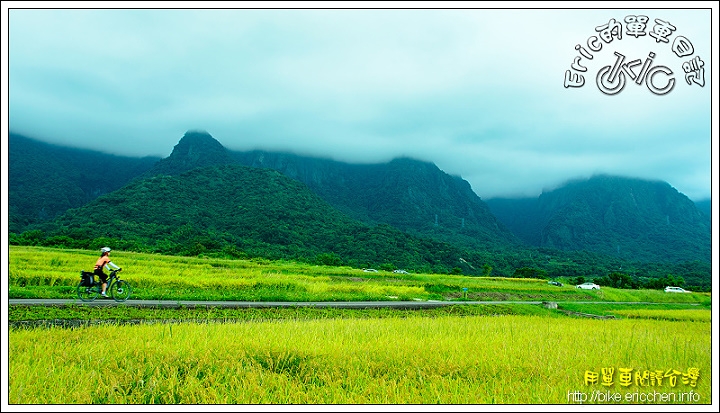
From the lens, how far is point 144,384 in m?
4.67

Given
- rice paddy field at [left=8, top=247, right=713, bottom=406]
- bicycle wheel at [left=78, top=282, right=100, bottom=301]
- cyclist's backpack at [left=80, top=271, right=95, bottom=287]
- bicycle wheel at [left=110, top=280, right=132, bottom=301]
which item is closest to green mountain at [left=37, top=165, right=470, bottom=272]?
bicycle wheel at [left=110, top=280, right=132, bottom=301]

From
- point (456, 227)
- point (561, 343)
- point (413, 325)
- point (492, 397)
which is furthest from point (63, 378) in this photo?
point (456, 227)

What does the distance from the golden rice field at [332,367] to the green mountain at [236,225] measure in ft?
117

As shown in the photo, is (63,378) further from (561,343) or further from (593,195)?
(593,195)

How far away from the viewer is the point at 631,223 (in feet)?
151

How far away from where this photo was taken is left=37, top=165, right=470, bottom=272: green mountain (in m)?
47.4

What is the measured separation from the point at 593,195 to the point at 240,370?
313ft

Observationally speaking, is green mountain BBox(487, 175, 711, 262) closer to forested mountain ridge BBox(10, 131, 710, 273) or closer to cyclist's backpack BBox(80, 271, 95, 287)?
forested mountain ridge BBox(10, 131, 710, 273)

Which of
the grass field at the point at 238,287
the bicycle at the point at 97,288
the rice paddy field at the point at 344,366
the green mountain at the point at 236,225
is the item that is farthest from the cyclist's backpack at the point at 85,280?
the green mountain at the point at 236,225

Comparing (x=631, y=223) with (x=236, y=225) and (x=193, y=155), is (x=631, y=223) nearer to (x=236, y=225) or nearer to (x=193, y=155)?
(x=236, y=225)

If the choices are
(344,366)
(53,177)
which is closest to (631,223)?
(344,366)

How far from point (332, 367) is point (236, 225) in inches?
2420

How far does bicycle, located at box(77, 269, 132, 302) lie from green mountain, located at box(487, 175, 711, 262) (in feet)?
49.2

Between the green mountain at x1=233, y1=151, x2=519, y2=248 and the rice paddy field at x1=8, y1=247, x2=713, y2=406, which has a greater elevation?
the green mountain at x1=233, y1=151, x2=519, y2=248
